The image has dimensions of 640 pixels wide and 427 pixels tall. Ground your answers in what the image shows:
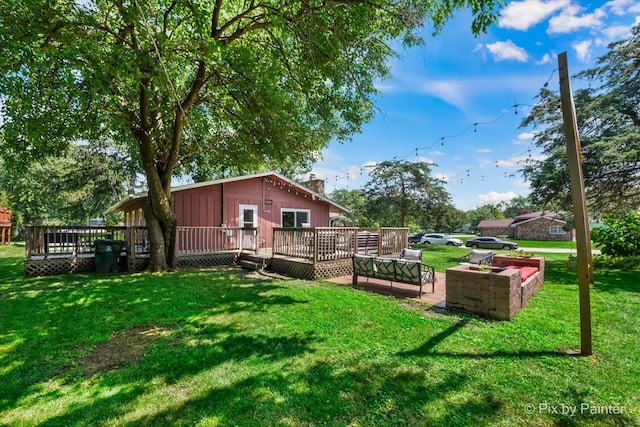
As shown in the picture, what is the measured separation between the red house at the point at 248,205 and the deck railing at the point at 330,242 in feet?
5.18

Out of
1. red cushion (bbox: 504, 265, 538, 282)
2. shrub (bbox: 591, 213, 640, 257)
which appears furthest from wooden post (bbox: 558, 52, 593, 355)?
shrub (bbox: 591, 213, 640, 257)

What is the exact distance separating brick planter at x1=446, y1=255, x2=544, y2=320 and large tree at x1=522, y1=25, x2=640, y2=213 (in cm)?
920

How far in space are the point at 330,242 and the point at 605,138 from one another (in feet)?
39.0

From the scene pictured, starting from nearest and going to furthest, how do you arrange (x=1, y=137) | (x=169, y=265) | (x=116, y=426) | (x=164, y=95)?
(x=116, y=426), (x=1, y=137), (x=164, y=95), (x=169, y=265)

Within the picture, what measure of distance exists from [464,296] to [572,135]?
327 centimetres

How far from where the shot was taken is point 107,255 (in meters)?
9.86

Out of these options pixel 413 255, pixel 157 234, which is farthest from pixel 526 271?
pixel 157 234

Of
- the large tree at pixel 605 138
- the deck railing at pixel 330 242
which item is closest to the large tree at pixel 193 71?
the deck railing at pixel 330 242

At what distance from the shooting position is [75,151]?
70.5 ft

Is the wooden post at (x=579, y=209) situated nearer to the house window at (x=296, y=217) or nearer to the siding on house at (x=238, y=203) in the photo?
the siding on house at (x=238, y=203)

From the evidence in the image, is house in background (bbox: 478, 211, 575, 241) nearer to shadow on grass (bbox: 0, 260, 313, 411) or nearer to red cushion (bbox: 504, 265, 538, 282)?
red cushion (bbox: 504, 265, 538, 282)

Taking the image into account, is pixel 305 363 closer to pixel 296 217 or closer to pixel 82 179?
pixel 296 217

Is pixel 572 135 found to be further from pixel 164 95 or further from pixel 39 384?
pixel 164 95

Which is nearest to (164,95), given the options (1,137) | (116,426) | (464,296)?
(1,137)
